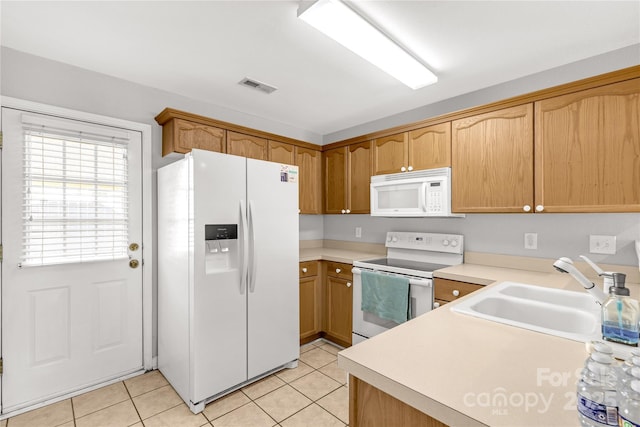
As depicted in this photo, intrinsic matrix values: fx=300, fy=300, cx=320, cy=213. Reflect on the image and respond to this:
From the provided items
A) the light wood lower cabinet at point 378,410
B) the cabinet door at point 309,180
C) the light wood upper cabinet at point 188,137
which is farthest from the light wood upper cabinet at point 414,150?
the light wood lower cabinet at point 378,410

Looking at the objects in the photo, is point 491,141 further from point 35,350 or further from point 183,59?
point 35,350

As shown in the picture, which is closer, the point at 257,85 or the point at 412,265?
the point at 257,85

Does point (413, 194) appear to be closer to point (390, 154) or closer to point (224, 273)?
point (390, 154)

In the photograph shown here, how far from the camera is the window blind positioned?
81.5 inches

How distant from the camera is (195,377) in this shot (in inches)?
79.0

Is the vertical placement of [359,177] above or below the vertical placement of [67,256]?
above

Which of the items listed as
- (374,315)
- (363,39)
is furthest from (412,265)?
(363,39)

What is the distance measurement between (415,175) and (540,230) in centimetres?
105

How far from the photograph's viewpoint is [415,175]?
2740mm

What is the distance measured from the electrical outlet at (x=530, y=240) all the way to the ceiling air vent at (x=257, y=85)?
2.40 metres

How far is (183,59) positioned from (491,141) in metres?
2.35

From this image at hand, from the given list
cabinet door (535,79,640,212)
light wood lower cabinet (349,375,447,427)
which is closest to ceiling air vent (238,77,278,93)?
cabinet door (535,79,640,212)

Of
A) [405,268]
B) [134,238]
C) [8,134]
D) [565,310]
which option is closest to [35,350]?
[134,238]

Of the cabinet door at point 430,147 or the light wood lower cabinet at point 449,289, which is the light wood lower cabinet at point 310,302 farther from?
the cabinet door at point 430,147
